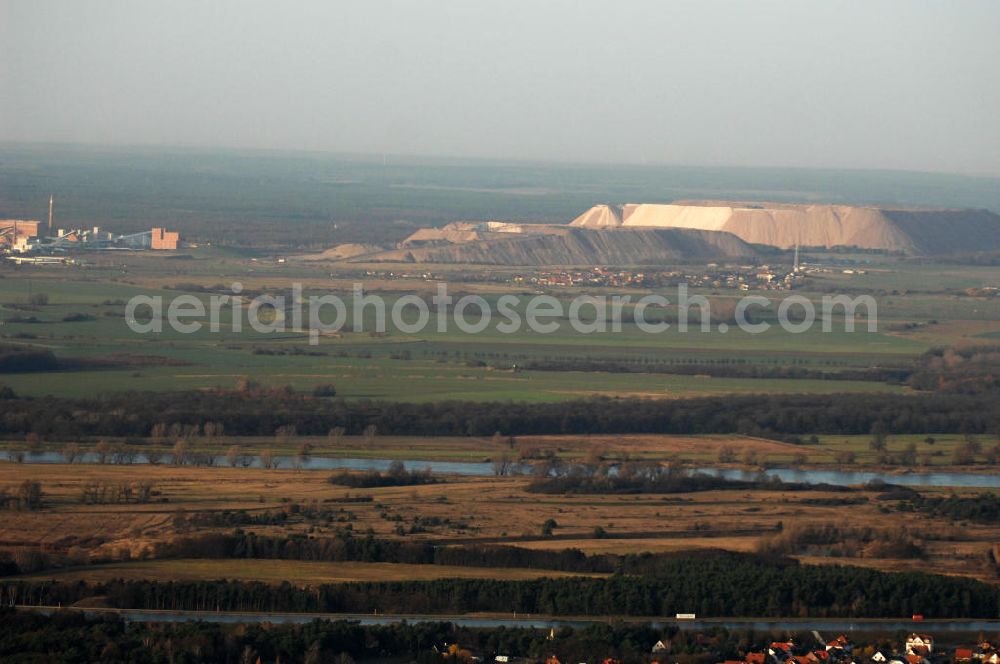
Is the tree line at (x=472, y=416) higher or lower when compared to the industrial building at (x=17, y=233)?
lower

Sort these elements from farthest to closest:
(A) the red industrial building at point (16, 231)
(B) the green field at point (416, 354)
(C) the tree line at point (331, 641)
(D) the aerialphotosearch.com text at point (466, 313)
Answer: (A) the red industrial building at point (16, 231), (D) the aerialphotosearch.com text at point (466, 313), (B) the green field at point (416, 354), (C) the tree line at point (331, 641)

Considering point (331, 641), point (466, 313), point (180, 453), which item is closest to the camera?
point (331, 641)

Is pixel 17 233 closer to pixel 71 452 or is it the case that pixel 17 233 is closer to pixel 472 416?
pixel 472 416

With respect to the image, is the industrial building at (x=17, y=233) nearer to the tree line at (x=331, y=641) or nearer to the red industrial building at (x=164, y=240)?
the red industrial building at (x=164, y=240)

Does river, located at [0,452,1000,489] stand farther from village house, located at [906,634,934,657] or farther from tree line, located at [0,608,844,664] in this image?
tree line, located at [0,608,844,664]

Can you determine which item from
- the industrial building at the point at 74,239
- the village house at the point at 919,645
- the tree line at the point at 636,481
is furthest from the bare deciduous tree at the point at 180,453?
the industrial building at the point at 74,239

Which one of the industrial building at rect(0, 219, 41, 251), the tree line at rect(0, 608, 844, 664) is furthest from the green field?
the tree line at rect(0, 608, 844, 664)

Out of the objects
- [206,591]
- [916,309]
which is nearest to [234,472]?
[206,591]

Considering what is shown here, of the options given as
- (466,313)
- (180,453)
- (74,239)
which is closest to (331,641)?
(180,453)

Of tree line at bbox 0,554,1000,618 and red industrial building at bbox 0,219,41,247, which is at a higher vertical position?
red industrial building at bbox 0,219,41,247

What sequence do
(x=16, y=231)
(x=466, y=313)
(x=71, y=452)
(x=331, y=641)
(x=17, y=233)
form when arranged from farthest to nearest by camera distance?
(x=16, y=231)
(x=17, y=233)
(x=466, y=313)
(x=71, y=452)
(x=331, y=641)

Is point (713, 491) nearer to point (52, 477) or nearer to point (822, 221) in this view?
point (52, 477)
